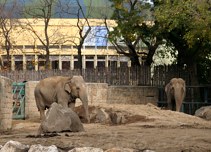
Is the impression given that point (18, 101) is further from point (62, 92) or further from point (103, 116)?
point (103, 116)

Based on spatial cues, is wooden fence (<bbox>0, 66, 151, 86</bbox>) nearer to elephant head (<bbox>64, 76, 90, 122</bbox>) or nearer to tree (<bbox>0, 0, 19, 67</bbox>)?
elephant head (<bbox>64, 76, 90, 122</bbox>)

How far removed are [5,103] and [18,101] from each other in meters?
7.86

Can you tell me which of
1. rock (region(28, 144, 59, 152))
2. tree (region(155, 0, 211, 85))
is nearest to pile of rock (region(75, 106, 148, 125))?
tree (region(155, 0, 211, 85))

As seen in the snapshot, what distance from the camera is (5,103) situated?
18.5 meters

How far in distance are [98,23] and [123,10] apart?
44.7 feet

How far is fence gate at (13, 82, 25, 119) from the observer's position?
2600 centimetres

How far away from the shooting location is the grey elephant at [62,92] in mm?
20453

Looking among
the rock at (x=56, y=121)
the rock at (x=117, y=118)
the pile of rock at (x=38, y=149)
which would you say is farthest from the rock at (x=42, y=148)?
the rock at (x=117, y=118)

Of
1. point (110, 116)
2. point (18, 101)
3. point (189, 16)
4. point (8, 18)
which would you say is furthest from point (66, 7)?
point (110, 116)

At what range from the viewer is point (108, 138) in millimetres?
11516

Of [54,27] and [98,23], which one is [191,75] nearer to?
[98,23]

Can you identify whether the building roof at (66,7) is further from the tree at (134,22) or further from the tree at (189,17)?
the tree at (189,17)

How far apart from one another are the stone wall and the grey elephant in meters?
2.11

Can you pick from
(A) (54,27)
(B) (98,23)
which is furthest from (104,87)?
(A) (54,27)
